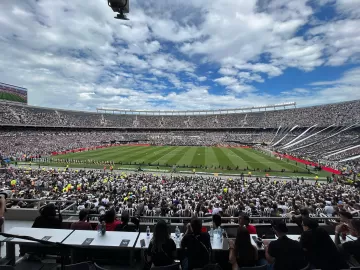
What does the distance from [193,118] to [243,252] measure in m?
108

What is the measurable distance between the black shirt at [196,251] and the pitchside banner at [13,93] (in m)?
95.0

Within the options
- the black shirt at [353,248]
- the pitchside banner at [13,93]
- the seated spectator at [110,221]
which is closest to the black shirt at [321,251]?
the black shirt at [353,248]

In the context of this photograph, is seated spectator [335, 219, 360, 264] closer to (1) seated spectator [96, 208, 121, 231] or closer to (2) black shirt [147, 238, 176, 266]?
(2) black shirt [147, 238, 176, 266]

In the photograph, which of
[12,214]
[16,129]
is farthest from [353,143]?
[16,129]

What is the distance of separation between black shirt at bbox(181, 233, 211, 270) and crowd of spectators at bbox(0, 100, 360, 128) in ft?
242

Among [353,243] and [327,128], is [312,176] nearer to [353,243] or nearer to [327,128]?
[353,243]

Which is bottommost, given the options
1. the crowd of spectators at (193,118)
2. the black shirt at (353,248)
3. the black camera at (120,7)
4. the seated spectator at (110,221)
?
the black shirt at (353,248)

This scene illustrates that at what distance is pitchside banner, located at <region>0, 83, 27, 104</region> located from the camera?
75.9 meters

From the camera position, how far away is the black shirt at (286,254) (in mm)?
4055

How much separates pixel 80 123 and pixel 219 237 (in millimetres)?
98799

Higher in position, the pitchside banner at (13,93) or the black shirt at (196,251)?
the pitchside banner at (13,93)

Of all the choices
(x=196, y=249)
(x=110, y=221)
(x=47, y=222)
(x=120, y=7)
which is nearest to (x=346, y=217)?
(x=196, y=249)

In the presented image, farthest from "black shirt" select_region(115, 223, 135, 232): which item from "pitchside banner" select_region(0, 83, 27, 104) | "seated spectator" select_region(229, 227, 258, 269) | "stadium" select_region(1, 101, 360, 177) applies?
"pitchside banner" select_region(0, 83, 27, 104)

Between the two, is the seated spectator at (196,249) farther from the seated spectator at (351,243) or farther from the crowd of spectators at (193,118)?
the crowd of spectators at (193,118)
